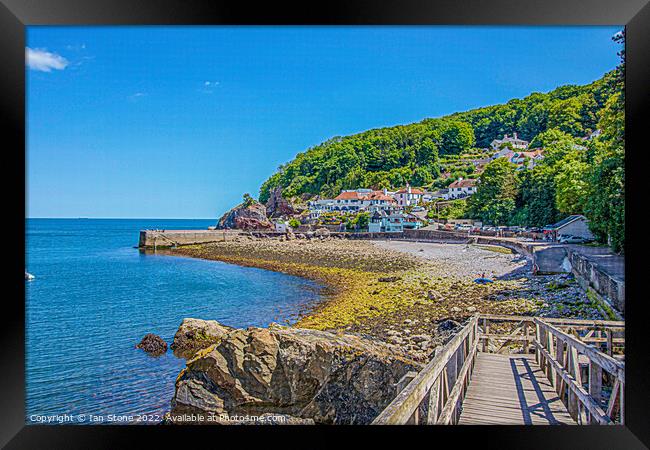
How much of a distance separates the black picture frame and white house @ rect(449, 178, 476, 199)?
2063mm

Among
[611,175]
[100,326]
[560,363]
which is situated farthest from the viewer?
[100,326]

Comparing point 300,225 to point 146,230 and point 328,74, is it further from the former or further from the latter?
point 146,230

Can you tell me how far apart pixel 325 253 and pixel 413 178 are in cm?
198

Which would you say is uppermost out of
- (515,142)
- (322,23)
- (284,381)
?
(322,23)

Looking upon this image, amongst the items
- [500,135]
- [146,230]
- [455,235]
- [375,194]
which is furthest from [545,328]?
[146,230]

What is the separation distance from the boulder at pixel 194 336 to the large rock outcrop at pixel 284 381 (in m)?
0.77

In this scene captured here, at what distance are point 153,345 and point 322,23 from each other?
145 inches

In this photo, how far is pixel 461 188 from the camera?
17.7 feet

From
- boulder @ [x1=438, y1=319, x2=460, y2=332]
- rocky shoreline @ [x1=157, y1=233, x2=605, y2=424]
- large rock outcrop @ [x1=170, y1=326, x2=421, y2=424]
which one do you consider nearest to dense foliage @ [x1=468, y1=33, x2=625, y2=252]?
rocky shoreline @ [x1=157, y1=233, x2=605, y2=424]

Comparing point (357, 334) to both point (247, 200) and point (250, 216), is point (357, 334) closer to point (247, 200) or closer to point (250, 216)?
point (247, 200)

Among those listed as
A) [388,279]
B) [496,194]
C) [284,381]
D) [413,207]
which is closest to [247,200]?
[413,207]

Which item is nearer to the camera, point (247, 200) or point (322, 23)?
point (322, 23)

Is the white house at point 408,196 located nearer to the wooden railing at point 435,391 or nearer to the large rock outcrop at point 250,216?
the large rock outcrop at point 250,216

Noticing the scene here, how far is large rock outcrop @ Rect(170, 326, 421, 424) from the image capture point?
13.0ft
